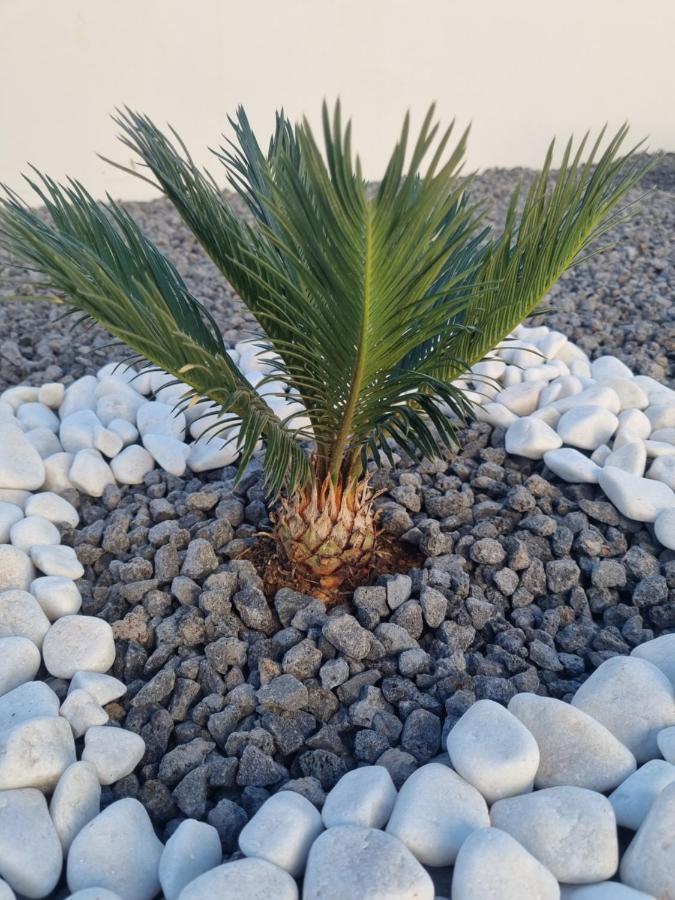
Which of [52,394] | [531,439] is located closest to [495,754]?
[531,439]

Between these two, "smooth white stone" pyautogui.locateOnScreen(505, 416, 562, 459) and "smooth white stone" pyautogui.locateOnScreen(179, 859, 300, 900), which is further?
"smooth white stone" pyautogui.locateOnScreen(505, 416, 562, 459)

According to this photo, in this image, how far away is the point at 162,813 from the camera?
1319 millimetres

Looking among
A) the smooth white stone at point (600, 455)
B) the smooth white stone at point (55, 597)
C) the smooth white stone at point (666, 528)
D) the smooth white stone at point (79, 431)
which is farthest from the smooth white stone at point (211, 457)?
the smooth white stone at point (666, 528)

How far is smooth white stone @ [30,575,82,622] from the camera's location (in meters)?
1.67

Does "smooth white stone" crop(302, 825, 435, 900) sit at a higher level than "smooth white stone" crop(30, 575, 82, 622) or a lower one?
lower

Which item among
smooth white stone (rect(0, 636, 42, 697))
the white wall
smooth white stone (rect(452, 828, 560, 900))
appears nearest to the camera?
smooth white stone (rect(452, 828, 560, 900))

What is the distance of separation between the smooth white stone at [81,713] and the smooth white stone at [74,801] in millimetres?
101

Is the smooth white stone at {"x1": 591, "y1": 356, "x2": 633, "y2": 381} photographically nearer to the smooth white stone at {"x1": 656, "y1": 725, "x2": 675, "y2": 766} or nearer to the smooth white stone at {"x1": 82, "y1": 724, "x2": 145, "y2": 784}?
the smooth white stone at {"x1": 656, "y1": 725, "x2": 675, "y2": 766}

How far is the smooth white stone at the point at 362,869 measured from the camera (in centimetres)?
108

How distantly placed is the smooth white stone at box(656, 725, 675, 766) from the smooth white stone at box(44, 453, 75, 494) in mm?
1450

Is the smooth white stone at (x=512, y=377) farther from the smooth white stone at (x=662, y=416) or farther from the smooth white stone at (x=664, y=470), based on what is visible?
the smooth white stone at (x=664, y=470)

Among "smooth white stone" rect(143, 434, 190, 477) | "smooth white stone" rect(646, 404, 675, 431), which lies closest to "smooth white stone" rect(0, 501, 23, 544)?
"smooth white stone" rect(143, 434, 190, 477)

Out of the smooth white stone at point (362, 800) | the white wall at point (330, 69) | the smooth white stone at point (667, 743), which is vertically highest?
the white wall at point (330, 69)

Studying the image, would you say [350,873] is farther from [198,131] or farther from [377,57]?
[377,57]
